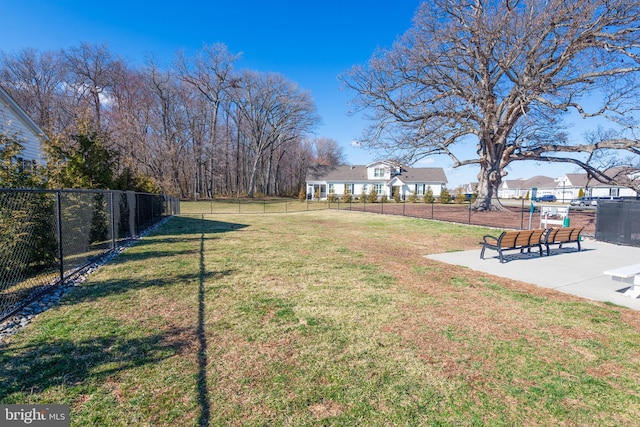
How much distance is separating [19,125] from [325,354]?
18353 millimetres

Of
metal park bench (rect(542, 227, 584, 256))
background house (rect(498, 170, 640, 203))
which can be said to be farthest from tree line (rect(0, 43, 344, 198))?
background house (rect(498, 170, 640, 203))

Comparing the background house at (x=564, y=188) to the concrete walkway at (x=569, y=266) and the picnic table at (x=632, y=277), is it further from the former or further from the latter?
the picnic table at (x=632, y=277)

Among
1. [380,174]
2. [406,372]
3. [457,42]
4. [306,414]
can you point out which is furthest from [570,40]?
[380,174]

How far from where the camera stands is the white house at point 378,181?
147 feet

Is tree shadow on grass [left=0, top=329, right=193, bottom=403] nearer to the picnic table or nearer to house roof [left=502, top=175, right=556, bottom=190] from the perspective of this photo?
the picnic table

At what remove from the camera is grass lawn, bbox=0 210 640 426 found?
8.13 ft

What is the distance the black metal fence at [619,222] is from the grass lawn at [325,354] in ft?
27.9

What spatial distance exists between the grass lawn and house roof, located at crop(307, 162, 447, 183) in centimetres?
4035

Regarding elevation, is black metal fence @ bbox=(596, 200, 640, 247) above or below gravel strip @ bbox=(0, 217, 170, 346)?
above

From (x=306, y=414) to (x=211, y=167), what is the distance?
45.1 metres

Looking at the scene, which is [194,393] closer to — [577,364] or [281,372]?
[281,372]

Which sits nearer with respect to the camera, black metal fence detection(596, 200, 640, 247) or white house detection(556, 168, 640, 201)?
black metal fence detection(596, 200, 640, 247)

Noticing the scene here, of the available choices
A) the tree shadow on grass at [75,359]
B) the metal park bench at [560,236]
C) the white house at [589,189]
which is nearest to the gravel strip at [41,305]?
the tree shadow on grass at [75,359]

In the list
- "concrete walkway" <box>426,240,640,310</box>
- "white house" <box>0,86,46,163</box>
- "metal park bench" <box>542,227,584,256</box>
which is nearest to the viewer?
"concrete walkway" <box>426,240,640,310</box>
